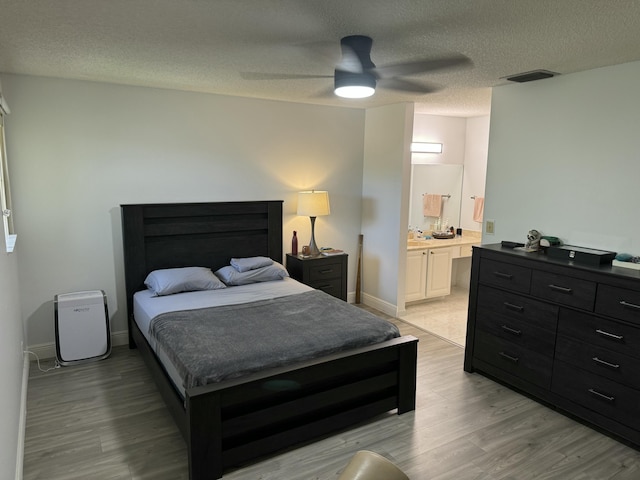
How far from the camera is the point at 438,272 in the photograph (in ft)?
17.4

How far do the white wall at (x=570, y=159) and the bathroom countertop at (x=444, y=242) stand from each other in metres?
1.35

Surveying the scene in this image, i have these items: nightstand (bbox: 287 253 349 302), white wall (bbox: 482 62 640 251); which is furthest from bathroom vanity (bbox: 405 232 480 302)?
white wall (bbox: 482 62 640 251)

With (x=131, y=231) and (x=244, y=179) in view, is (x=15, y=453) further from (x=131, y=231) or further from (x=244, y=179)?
(x=244, y=179)

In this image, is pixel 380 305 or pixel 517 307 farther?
pixel 380 305

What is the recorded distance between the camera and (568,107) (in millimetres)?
3158

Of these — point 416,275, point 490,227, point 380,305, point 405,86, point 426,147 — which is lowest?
point 380,305

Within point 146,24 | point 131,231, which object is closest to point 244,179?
point 131,231

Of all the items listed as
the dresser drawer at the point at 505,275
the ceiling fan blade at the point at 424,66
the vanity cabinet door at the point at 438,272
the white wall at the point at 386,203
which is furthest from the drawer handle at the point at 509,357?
the ceiling fan blade at the point at 424,66

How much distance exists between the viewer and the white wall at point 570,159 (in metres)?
2.84

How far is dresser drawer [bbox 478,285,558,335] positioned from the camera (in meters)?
2.90

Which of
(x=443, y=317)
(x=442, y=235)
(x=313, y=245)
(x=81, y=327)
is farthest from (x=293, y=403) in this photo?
(x=442, y=235)

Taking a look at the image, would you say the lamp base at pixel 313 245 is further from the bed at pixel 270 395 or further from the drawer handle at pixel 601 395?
the drawer handle at pixel 601 395

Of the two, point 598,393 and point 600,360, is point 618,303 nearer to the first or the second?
point 600,360

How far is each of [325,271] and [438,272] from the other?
1.62m
